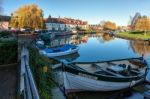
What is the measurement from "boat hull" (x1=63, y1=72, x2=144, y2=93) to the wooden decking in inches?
115

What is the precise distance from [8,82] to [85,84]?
16.9ft

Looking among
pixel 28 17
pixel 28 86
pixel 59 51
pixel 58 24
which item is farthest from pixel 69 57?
pixel 58 24

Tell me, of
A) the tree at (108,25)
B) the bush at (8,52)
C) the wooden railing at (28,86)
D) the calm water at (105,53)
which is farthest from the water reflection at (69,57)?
the tree at (108,25)

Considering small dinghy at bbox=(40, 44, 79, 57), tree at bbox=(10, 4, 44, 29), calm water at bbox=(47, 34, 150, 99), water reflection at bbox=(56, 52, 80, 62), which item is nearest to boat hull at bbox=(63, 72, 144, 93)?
calm water at bbox=(47, 34, 150, 99)

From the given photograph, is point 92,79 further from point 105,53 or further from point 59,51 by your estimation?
point 105,53

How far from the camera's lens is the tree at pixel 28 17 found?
64875mm

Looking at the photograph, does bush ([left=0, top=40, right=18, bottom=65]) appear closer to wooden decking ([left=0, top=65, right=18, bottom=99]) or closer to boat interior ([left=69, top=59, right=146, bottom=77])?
wooden decking ([left=0, top=65, right=18, bottom=99])

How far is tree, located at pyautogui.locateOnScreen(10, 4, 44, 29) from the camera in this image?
213ft

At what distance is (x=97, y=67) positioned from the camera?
52.0 ft

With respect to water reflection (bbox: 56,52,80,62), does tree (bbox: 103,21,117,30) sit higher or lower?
higher

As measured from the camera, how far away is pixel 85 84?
41.5ft

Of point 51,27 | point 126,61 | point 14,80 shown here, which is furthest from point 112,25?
point 14,80

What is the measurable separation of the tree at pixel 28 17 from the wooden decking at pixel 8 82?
2170 inches

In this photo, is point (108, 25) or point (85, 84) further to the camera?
point (108, 25)
